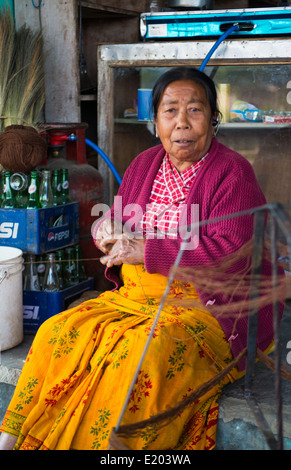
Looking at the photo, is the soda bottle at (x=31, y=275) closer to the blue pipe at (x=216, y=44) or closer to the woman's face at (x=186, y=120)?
the woman's face at (x=186, y=120)

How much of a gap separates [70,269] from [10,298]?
0.56 m

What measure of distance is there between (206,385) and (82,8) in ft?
9.32

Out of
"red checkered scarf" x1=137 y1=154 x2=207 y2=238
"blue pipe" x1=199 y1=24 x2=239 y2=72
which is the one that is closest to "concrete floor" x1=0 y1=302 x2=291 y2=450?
"red checkered scarf" x1=137 y1=154 x2=207 y2=238

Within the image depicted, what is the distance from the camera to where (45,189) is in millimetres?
2998

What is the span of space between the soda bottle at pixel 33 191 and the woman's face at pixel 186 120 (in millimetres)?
949

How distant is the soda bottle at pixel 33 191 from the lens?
2945 mm

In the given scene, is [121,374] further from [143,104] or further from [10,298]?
[143,104]

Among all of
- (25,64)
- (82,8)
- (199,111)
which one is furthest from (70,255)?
(82,8)

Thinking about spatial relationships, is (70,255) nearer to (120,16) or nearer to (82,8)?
(82,8)

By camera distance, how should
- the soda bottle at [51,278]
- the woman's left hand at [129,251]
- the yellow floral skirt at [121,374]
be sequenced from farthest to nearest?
the soda bottle at [51,278]
the woman's left hand at [129,251]
the yellow floral skirt at [121,374]

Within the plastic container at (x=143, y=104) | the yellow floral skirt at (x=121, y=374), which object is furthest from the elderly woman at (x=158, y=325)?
the plastic container at (x=143, y=104)

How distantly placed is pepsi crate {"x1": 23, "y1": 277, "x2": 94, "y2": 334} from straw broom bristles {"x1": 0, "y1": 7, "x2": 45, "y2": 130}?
98 cm

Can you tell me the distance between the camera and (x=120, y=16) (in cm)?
411

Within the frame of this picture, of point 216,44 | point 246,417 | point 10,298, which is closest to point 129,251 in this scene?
point 246,417
